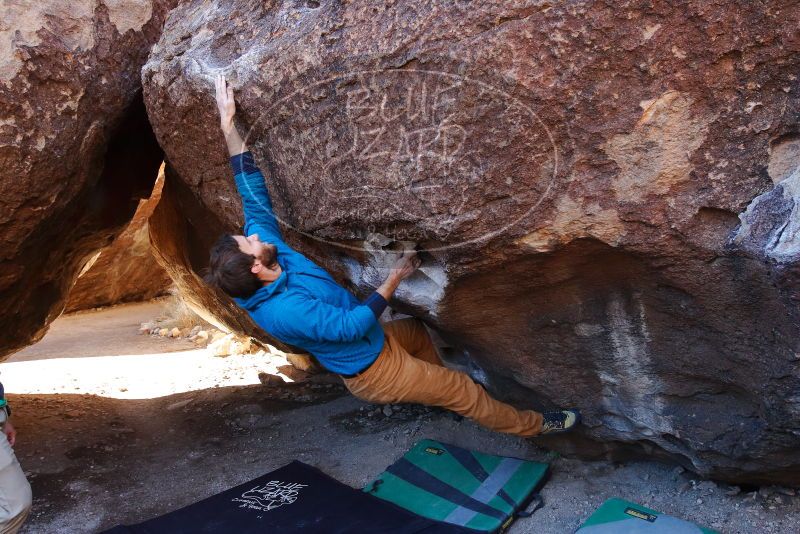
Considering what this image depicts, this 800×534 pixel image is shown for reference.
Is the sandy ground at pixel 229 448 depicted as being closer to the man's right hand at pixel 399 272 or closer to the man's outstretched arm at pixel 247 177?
the man's right hand at pixel 399 272

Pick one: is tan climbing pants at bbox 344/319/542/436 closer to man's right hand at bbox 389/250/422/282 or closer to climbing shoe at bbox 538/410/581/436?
climbing shoe at bbox 538/410/581/436

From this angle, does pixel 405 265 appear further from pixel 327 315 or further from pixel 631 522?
pixel 631 522

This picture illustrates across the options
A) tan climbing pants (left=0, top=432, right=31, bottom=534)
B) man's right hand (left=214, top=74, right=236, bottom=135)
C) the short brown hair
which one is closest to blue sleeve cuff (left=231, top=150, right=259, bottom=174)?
man's right hand (left=214, top=74, right=236, bottom=135)

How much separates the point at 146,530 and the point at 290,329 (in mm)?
1161

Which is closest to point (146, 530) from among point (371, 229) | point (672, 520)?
point (371, 229)

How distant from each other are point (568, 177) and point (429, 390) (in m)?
1.11

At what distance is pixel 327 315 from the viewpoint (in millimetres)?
2625

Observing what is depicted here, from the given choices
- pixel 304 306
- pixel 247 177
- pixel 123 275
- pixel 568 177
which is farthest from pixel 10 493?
pixel 123 275

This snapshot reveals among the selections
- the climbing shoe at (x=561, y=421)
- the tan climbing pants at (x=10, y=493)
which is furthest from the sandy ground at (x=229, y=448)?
the tan climbing pants at (x=10, y=493)

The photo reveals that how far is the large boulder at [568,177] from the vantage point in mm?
2057

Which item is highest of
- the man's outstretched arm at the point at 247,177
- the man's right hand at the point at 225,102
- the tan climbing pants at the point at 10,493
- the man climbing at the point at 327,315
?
the man's right hand at the point at 225,102

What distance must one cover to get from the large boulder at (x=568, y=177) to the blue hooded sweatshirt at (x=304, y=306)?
10 cm

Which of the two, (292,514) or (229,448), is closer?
(292,514)

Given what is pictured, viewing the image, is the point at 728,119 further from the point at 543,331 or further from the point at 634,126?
the point at 543,331
